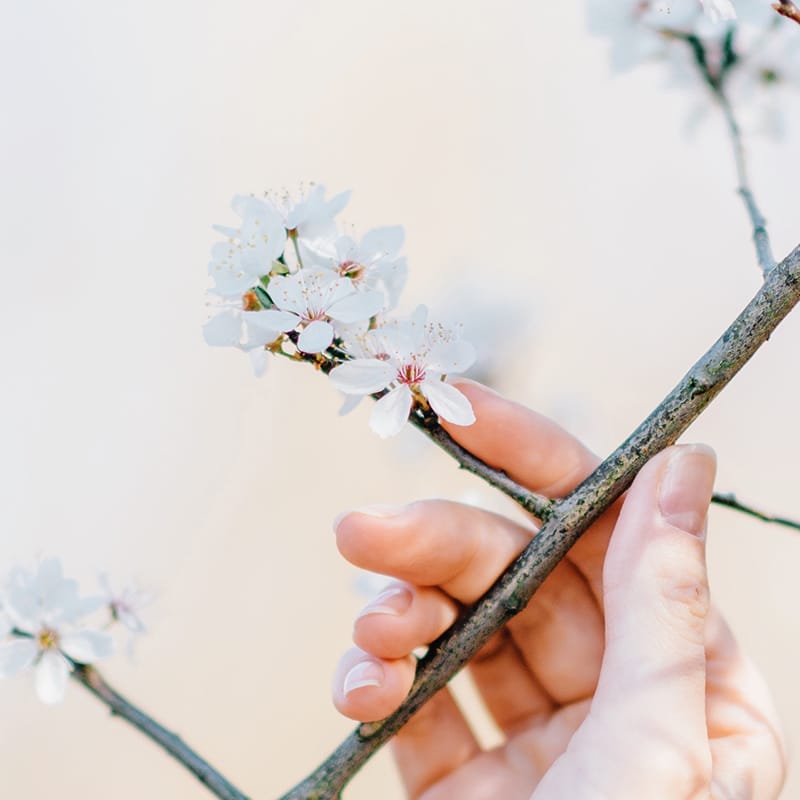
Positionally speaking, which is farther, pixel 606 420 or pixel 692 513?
pixel 606 420

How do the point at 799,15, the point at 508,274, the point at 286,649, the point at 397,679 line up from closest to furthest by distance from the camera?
the point at 799,15 → the point at 397,679 → the point at 286,649 → the point at 508,274

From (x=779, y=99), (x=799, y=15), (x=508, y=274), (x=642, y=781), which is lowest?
(x=642, y=781)

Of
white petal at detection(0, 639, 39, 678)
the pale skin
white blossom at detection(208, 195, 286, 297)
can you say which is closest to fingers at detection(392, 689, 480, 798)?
the pale skin

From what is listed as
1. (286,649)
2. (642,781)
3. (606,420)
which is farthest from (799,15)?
(286,649)

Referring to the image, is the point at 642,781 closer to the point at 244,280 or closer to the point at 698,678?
the point at 698,678

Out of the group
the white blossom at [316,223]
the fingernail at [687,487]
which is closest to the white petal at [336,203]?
the white blossom at [316,223]

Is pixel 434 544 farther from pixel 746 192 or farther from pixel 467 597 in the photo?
pixel 746 192

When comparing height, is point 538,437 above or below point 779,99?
below
